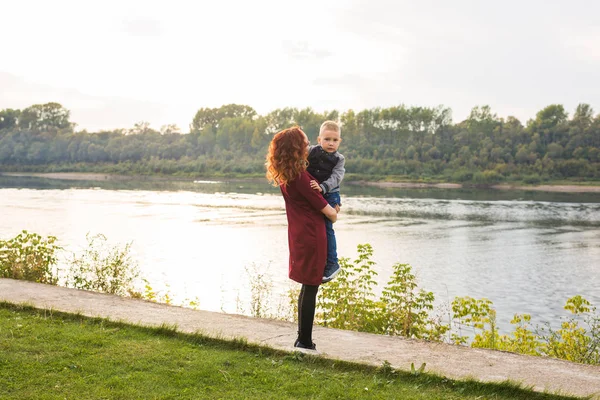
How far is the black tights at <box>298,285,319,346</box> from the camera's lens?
5.19 meters

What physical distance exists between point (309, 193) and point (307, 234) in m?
0.35

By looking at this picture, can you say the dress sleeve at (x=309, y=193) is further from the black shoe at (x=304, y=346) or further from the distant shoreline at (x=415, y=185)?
the distant shoreline at (x=415, y=185)

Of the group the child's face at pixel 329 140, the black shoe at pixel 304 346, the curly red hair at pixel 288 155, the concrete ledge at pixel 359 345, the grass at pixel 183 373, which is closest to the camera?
the grass at pixel 183 373

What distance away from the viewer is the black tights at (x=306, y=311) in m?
5.19

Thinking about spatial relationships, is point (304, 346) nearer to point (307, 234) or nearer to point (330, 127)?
point (307, 234)

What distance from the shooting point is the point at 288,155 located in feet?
16.2

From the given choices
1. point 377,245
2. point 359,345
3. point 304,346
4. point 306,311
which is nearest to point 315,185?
point 306,311

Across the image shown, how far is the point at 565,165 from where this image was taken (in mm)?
95438

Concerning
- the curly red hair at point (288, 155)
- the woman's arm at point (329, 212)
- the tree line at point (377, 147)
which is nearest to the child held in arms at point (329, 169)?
the woman's arm at point (329, 212)

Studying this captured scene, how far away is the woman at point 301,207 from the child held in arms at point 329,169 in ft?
0.42

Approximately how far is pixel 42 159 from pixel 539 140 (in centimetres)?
10005

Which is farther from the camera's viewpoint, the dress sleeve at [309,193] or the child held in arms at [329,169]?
the child held in arms at [329,169]

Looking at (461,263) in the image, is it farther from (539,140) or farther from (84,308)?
(539,140)

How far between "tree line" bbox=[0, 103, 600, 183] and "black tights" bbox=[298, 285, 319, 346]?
3664 inches
